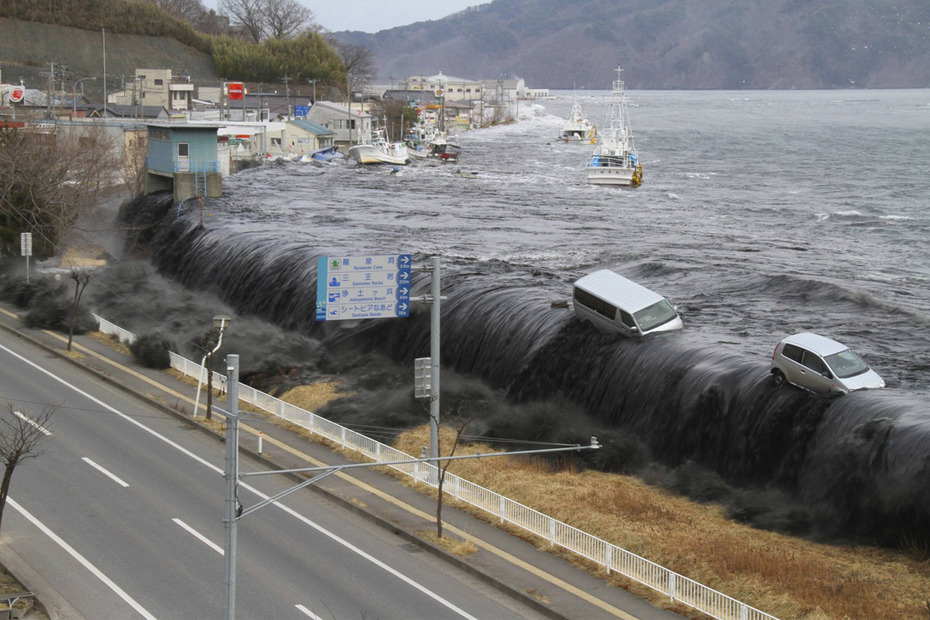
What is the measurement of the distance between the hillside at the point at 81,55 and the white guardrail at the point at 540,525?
113385 mm

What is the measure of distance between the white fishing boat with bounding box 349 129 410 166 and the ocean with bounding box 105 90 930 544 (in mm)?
13679

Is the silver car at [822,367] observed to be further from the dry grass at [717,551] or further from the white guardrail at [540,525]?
the white guardrail at [540,525]

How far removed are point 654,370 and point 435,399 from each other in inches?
314

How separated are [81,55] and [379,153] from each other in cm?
6705

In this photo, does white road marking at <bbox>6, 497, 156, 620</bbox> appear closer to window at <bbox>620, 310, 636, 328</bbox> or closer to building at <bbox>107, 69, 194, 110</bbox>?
window at <bbox>620, 310, 636, 328</bbox>

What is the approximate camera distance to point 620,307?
112 feet

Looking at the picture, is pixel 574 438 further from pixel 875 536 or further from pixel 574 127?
pixel 574 127

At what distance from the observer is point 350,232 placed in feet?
200

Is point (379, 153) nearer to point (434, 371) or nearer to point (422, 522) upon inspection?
point (434, 371)

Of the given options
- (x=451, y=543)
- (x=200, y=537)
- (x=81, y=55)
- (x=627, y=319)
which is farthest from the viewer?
(x=81, y=55)

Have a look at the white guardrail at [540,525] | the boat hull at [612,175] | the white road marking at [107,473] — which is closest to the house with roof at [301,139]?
the boat hull at [612,175]

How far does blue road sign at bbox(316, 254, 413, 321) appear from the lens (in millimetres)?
27000

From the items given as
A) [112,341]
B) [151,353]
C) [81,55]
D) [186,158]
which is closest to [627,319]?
[151,353]

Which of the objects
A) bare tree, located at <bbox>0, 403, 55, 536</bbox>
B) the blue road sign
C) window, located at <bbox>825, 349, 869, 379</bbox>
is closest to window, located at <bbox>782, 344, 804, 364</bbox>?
window, located at <bbox>825, 349, 869, 379</bbox>
